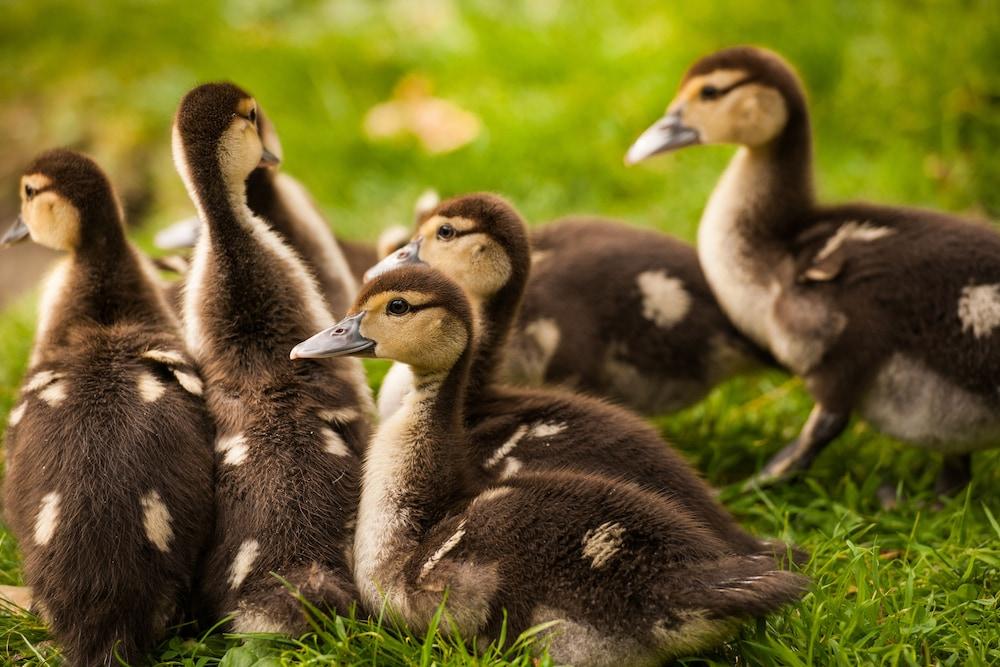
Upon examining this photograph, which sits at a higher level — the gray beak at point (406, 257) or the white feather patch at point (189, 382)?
the gray beak at point (406, 257)

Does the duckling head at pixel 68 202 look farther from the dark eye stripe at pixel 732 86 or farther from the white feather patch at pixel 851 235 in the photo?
the white feather patch at pixel 851 235

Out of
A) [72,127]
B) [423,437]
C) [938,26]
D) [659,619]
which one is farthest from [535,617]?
[72,127]

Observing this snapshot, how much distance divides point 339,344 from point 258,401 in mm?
237

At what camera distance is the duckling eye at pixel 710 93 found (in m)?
3.76

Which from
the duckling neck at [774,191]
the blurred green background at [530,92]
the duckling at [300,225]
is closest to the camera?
the duckling at [300,225]

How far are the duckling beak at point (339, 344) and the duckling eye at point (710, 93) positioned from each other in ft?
5.36

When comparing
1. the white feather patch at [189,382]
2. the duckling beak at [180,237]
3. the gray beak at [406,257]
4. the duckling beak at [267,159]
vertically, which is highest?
the duckling beak at [267,159]

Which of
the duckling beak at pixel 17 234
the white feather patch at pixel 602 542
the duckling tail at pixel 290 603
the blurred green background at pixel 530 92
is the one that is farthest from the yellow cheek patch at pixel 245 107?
the blurred green background at pixel 530 92

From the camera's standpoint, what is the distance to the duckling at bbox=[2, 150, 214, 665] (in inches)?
98.7

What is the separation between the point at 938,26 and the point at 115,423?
4196mm

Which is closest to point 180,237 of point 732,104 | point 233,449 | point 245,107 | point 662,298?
point 245,107

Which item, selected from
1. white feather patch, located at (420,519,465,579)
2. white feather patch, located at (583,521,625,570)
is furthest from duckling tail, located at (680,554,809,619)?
white feather patch, located at (420,519,465,579)

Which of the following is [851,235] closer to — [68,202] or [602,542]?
[602,542]

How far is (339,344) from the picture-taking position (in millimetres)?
2676
